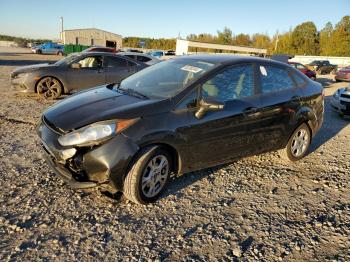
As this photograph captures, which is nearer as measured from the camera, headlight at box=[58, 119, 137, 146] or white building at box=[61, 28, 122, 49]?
headlight at box=[58, 119, 137, 146]

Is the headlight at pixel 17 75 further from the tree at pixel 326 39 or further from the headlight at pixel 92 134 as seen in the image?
the tree at pixel 326 39

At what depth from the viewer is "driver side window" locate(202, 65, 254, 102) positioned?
13.1 feet

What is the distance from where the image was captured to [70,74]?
9125 millimetres

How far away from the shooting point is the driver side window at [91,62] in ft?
30.9

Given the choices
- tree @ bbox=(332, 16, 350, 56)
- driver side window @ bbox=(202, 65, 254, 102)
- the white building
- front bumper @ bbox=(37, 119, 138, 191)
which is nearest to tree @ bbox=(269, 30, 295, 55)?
tree @ bbox=(332, 16, 350, 56)

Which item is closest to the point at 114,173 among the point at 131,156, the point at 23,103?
the point at 131,156

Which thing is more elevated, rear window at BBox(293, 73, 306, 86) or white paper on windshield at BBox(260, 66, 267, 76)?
white paper on windshield at BBox(260, 66, 267, 76)

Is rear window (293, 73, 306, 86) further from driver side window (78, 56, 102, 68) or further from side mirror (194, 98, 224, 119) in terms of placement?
driver side window (78, 56, 102, 68)

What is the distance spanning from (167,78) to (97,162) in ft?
5.30

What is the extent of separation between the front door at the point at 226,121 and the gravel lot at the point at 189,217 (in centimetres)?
43

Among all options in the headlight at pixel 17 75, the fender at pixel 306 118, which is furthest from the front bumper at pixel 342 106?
the headlight at pixel 17 75

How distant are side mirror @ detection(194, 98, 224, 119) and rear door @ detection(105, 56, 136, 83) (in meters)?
6.23

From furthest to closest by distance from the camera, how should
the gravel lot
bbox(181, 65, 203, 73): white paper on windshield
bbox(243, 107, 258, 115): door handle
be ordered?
bbox(243, 107, 258, 115): door handle
bbox(181, 65, 203, 73): white paper on windshield
the gravel lot

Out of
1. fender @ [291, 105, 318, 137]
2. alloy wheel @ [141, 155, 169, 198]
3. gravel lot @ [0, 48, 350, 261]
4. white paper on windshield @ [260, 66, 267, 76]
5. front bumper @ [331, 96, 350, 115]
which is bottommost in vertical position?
gravel lot @ [0, 48, 350, 261]
